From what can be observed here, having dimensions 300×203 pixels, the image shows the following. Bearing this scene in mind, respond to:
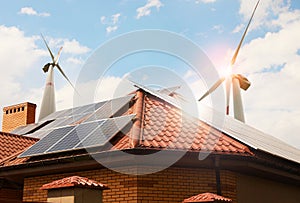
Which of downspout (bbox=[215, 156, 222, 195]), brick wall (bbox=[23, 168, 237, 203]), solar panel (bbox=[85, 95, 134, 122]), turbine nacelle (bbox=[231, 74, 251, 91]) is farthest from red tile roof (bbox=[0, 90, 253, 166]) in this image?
turbine nacelle (bbox=[231, 74, 251, 91])

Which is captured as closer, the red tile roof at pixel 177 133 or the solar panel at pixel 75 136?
the red tile roof at pixel 177 133

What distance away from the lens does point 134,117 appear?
1017 centimetres

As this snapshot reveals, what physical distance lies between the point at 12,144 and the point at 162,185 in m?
7.10

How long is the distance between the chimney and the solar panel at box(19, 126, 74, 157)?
12353mm

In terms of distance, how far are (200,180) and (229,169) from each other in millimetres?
872

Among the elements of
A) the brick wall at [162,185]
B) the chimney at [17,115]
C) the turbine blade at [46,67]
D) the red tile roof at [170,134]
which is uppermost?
the turbine blade at [46,67]

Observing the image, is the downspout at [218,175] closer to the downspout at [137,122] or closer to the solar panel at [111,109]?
the downspout at [137,122]

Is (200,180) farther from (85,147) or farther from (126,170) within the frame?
(85,147)

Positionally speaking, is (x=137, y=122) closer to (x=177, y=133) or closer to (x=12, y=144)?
(x=177, y=133)

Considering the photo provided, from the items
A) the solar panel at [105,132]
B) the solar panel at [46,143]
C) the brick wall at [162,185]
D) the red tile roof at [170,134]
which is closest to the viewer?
the brick wall at [162,185]

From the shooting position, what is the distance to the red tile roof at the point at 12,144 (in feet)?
44.0

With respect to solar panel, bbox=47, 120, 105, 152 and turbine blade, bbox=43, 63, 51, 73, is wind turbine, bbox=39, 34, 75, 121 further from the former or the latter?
solar panel, bbox=47, 120, 105, 152

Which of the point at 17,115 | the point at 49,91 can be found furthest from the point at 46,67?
the point at 17,115

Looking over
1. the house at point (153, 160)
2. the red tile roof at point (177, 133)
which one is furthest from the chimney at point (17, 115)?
the red tile roof at point (177, 133)
